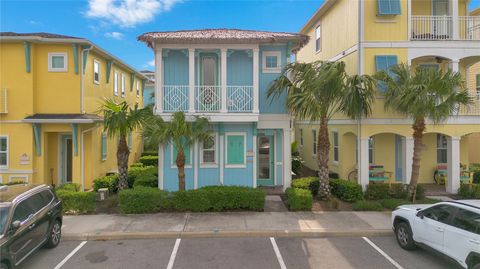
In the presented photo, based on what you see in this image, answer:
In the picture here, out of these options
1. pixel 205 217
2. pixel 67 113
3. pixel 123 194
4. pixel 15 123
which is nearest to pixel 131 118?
pixel 123 194

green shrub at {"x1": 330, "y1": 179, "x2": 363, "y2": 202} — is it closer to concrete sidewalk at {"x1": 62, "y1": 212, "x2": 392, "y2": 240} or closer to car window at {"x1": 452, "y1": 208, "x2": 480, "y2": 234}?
concrete sidewalk at {"x1": 62, "y1": 212, "x2": 392, "y2": 240}

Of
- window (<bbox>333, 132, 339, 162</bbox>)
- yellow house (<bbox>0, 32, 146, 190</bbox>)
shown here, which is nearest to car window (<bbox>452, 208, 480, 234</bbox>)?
window (<bbox>333, 132, 339, 162</bbox>)

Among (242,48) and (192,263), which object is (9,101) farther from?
(192,263)

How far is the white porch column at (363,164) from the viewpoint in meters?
12.6

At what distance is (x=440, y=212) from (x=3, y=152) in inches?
636

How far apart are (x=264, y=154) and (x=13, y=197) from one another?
979cm

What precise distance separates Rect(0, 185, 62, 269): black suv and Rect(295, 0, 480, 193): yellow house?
11.3 meters

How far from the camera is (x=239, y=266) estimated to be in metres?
6.58

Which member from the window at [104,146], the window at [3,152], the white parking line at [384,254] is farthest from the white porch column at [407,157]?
the window at [3,152]

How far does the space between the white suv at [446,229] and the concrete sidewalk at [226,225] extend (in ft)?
4.03

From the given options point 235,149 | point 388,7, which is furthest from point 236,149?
point 388,7

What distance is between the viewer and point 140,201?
10.0m

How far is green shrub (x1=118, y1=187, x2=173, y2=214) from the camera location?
32.8ft

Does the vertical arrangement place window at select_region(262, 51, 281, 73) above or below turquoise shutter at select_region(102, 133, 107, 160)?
above
